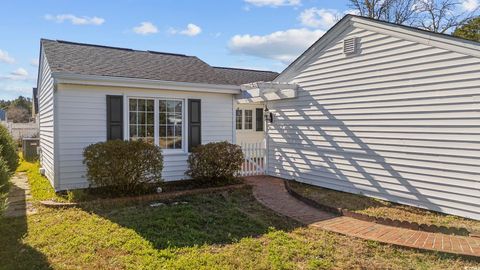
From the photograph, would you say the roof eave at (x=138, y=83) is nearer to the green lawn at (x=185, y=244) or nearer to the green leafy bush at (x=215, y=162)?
the green leafy bush at (x=215, y=162)

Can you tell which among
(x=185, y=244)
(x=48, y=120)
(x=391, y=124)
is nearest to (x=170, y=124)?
(x=48, y=120)

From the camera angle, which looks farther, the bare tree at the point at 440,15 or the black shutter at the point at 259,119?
the bare tree at the point at 440,15

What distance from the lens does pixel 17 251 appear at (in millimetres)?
4449

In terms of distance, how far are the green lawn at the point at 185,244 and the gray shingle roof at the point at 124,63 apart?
3.61m

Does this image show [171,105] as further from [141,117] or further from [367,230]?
[367,230]

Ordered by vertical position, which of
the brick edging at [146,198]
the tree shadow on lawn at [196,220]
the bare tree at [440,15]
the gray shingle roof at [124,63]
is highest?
the bare tree at [440,15]

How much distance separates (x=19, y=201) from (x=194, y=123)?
450cm

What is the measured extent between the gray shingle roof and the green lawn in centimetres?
361

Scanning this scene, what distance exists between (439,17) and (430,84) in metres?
14.1

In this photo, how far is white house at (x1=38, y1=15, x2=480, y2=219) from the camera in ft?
19.8

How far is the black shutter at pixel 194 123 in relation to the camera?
30.5ft

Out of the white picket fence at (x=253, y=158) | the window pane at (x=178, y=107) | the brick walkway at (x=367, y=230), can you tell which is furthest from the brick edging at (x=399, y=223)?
the window pane at (x=178, y=107)

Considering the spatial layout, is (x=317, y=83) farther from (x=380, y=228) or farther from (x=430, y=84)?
(x=380, y=228)

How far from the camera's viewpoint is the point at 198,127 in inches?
373
